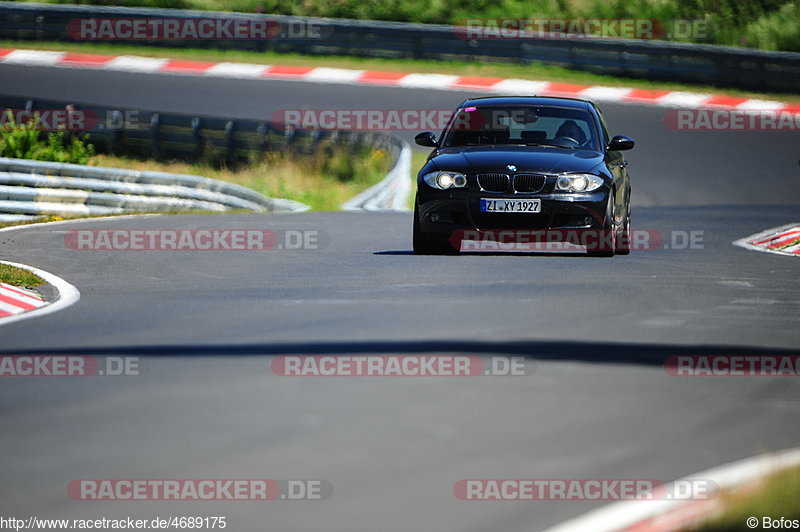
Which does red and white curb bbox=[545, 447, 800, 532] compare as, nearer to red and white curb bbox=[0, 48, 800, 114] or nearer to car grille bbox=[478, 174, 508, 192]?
car grille bbox=[478, 174, 508, 192]

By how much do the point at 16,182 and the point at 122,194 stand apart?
1.74 metres

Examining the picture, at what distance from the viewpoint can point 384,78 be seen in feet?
100

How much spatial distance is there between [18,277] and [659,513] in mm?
8168

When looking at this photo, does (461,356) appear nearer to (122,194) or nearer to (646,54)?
(122,194)

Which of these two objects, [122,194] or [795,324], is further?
[122,194]

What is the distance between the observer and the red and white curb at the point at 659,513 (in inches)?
188

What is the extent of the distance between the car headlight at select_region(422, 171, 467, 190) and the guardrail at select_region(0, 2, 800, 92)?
17229 mm

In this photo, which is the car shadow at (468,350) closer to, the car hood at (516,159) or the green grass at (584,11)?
the car hood at (516,159)

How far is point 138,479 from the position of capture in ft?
17.5

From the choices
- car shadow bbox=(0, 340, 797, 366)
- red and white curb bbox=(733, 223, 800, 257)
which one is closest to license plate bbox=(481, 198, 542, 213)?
red and white curb bbox=(733, 223, 800, 257)

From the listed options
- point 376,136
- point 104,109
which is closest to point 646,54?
point 376,136

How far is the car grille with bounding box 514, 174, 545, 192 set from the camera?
12.7 metres

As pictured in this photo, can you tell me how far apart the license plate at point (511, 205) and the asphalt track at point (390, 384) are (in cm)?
54

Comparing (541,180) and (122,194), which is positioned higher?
(541,180)
